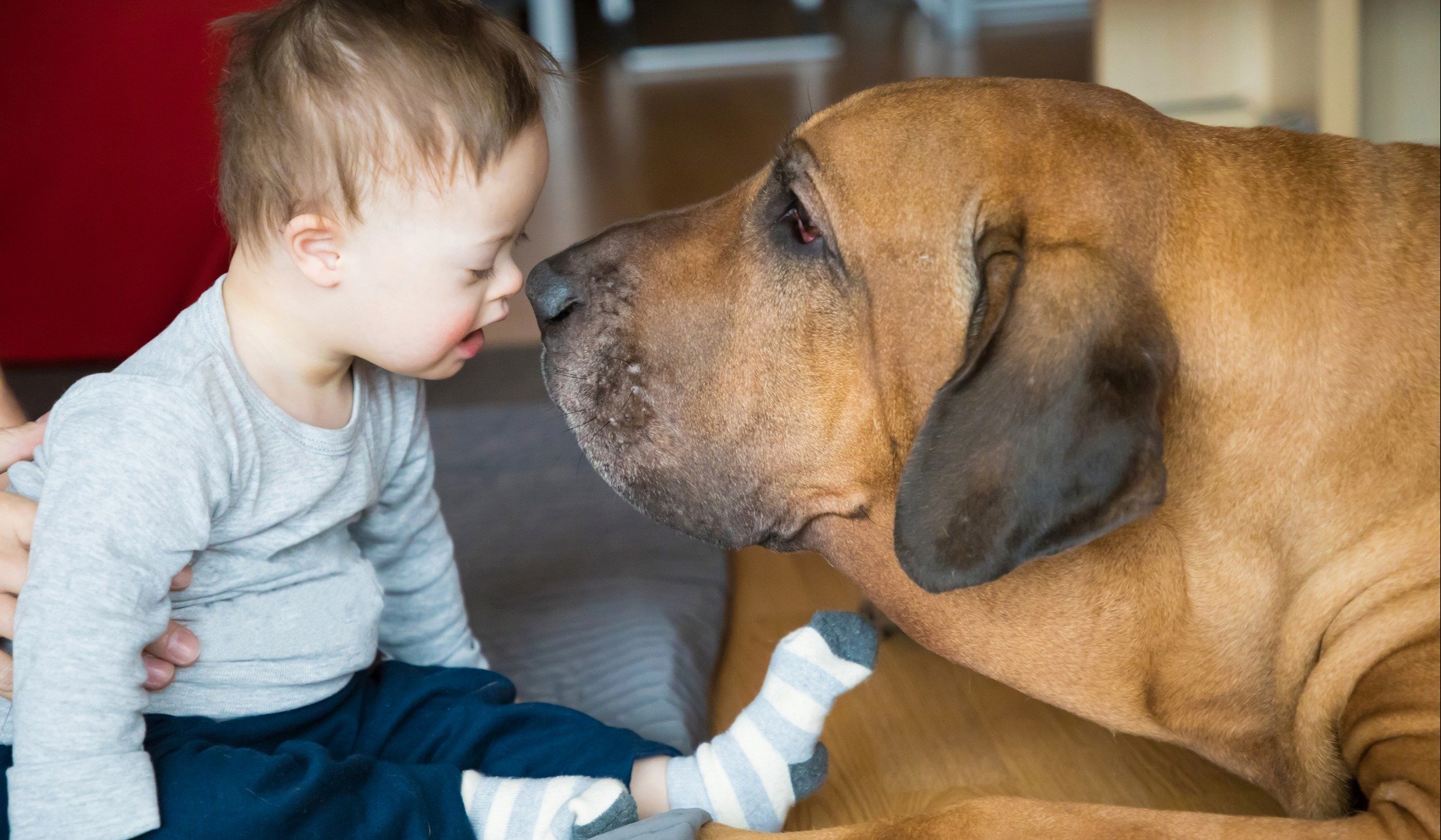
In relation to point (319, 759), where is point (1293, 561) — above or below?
above

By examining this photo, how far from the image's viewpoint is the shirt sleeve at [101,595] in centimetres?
143

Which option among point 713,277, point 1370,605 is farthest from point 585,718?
point 1370,605

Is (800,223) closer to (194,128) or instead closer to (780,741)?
(780,741)

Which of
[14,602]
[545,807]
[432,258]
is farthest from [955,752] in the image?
[14,602]

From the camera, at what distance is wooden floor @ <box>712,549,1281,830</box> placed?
1.90 meters

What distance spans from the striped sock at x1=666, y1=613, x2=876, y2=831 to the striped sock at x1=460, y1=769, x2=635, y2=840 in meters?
0.15

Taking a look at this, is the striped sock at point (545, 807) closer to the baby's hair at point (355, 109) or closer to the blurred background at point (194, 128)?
the baby's hair at point (355, 109)

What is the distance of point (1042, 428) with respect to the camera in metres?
1.25

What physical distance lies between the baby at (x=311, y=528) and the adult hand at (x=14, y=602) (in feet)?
0.13

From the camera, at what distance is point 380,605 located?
1.84m

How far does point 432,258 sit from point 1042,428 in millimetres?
776

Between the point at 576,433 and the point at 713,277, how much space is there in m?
0.27

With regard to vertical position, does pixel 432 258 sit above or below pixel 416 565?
above

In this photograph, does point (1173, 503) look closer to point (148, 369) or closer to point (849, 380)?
point (849, 380)
